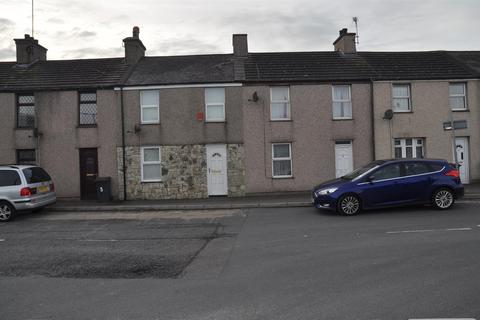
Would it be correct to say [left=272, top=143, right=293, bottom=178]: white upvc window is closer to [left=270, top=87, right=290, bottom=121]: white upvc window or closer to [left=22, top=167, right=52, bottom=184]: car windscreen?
[left=270, top=87, right=290, bottom=121]: white upvc window

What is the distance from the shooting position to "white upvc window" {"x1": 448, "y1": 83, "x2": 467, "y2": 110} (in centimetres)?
1772

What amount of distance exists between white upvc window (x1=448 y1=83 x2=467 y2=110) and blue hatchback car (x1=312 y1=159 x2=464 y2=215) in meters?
7.16

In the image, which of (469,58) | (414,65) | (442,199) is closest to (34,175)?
(442,199)

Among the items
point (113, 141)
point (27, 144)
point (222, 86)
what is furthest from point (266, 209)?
point (27, 144)

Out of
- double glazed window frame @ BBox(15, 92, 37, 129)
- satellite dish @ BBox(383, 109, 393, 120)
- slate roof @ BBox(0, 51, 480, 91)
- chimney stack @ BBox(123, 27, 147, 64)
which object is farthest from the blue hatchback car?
double glazed window frame @ BBox(15, 92, 37, 129)

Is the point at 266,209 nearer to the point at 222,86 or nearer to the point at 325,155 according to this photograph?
the point at 325,155

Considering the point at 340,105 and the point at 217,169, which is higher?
the point at 340,105

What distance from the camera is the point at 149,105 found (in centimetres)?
1717

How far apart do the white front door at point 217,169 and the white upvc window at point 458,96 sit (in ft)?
34.8

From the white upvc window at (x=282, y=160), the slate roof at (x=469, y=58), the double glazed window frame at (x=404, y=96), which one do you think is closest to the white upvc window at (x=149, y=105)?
the white upvc window at (x=282, y=160)

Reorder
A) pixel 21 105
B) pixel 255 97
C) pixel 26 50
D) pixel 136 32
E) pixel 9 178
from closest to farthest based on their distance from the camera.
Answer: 1. pixel 9 178
2. pixel 255 97
3. pixel 21 105
4. pixel 26 50
5. pixel 136 32

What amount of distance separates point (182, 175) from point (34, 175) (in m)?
5.75

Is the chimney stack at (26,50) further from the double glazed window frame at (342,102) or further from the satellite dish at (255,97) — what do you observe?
the double glazed window frame at (342,102)

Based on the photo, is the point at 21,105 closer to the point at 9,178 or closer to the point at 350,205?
the point at 9,178
